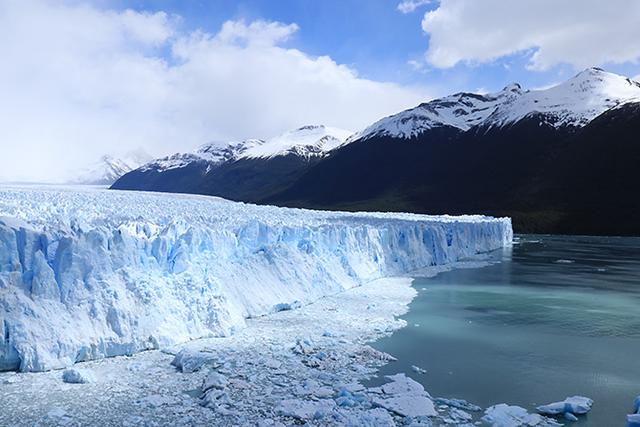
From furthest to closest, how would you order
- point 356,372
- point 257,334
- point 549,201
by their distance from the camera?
point 549,201
point 257,334
point 356,372

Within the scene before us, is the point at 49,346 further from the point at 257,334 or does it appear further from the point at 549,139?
the point at 549,139

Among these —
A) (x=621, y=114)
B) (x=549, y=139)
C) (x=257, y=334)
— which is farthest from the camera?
(x=549, y=139)

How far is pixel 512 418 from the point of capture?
6.14 metres

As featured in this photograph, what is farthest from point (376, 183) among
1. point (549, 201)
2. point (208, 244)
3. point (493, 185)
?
point (208, 244)

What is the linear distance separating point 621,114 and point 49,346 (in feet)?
266

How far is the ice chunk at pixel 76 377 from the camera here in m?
6.62

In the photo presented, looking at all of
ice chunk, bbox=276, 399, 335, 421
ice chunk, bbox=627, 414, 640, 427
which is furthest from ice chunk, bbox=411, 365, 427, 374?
ice chunk, bbox=627, 414, 640, 427

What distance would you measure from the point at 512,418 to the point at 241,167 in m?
130

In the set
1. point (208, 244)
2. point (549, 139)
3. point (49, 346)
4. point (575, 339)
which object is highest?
point (549, 139)

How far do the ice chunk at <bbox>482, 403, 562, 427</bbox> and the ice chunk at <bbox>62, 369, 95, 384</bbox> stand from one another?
5038mm

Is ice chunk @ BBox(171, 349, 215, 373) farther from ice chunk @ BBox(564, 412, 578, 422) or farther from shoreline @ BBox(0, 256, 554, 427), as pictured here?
ice chunk @ BBox(564, 412, 578, 422)

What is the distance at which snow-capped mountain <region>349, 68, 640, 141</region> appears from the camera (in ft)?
290

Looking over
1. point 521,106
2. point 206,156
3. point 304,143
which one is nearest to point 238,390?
point 521,106

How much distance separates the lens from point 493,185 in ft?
246
